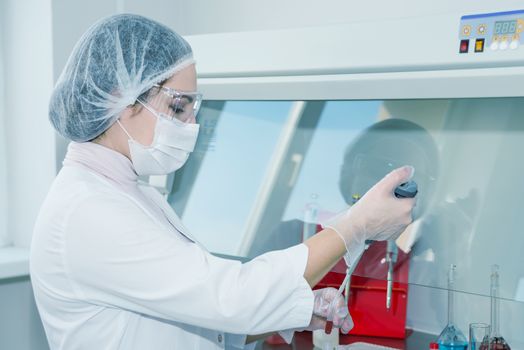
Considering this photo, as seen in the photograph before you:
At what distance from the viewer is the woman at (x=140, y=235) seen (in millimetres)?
850

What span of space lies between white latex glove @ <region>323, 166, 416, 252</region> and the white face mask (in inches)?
11.0

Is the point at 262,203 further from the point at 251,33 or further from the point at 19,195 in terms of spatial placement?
the point at 19,195

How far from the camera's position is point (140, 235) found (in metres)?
0.86

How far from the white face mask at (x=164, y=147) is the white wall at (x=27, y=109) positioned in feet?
2.33

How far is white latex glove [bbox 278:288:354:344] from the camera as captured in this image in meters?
1.08

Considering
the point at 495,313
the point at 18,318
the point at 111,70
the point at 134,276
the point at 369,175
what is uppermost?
the point at 111,70

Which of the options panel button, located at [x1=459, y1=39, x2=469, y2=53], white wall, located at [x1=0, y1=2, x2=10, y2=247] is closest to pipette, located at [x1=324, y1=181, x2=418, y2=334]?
panel button, located at [x1=459, y1=39, x2=469, y2=53]

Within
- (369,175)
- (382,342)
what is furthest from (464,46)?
(382,342)

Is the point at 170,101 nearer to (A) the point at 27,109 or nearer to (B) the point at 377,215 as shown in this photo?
(B) the point at 377,215

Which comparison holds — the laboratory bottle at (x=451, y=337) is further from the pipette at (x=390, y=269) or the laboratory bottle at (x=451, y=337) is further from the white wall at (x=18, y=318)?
the white wall at (x=18, y=318)

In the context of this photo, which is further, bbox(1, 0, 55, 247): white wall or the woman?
bbox(1, 0, 55, 247): white wall

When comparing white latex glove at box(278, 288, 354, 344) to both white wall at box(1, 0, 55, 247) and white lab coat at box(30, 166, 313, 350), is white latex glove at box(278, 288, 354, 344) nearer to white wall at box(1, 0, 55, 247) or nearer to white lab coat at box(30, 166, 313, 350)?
white lab coat at box(30, 166, 313, 350)

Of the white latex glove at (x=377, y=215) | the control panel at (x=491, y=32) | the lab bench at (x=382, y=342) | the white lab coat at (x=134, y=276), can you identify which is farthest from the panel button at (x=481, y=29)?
the lab bench at (x=382, y=342)

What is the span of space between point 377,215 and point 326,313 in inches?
10.2
